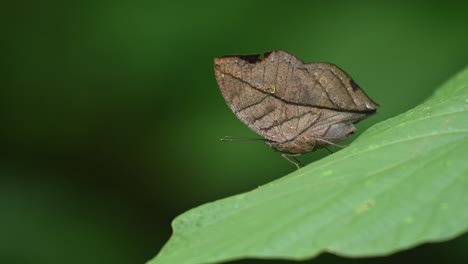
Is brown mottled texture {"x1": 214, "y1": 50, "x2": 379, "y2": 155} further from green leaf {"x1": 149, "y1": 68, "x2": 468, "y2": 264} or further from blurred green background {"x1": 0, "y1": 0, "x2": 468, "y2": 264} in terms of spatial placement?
blurred green background {"x1": 0, "y1": 0, "x2": 468, "y2": 264}

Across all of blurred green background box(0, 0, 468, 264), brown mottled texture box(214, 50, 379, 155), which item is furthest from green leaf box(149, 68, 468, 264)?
blurred green background box(0, 0, 468, 264)

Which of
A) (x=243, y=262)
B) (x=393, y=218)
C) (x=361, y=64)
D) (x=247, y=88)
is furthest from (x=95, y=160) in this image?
(x=393, y=218)

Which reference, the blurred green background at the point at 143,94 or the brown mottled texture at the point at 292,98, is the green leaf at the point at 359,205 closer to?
the brown mottled texture at the point at 292,98

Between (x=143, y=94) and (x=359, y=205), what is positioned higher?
(x=359, y=205)

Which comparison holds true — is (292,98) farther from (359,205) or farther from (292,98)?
(359,205)

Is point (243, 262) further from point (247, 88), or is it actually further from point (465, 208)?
point (465, 208)

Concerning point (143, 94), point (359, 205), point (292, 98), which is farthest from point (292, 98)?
point (143, 94)
